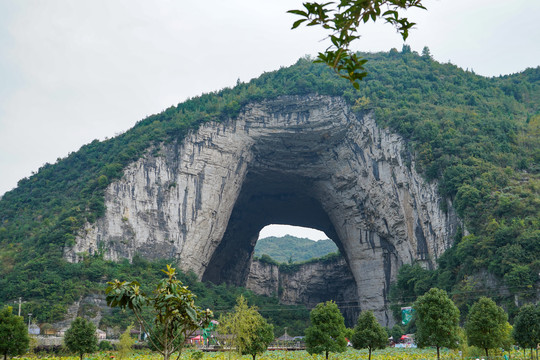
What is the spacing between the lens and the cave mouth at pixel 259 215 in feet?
228

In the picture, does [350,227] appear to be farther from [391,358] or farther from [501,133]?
[391,358]

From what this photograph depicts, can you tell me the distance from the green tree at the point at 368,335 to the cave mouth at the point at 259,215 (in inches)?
1537

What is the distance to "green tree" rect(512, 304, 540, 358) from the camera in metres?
22.4

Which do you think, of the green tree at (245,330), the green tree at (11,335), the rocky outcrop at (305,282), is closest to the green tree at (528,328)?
the green tree at (245,330)

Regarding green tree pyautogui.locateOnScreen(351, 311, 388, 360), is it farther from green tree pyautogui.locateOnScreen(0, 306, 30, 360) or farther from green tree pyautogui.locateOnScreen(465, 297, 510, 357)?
green tree pyautogui.locateOnScreen(0, 306, 30, 360)

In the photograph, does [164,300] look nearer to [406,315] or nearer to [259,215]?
[406,315]

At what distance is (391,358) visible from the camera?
91.2 feet

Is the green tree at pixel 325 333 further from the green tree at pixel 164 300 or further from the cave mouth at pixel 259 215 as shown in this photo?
the cave mouth at pixel 259 215

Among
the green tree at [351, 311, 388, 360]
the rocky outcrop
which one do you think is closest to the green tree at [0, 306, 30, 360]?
the green tree at [351, 311, 388, 360]

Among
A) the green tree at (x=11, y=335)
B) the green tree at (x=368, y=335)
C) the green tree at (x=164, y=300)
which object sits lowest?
the green tree at (x=368, y=335)

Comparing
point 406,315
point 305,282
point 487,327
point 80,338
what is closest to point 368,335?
point 487,327

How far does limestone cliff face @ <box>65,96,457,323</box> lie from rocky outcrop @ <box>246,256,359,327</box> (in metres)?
17.0

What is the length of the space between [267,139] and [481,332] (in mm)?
43135

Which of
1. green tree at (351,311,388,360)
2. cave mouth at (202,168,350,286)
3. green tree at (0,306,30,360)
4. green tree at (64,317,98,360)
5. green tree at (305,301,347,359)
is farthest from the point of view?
cave mouth at (202,168,350,286)
